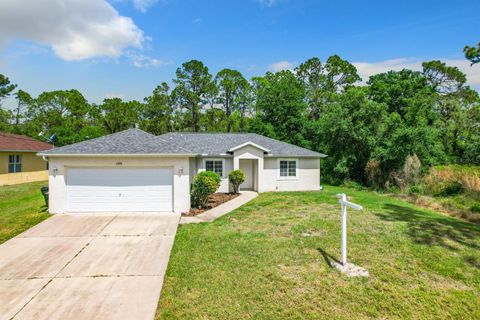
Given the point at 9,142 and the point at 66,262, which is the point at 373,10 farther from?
the point at 9,142

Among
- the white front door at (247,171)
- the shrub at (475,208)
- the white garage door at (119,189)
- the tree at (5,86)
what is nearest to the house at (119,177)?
the white garage door at (119,189)

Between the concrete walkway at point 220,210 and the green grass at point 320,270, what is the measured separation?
0.76m

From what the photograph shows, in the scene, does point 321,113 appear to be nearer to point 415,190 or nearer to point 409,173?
point 409,173

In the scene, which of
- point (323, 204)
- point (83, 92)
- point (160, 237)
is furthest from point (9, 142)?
point (83, 92)

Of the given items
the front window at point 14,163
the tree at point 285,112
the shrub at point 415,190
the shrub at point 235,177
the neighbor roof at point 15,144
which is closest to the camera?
the shrub at point 415,190

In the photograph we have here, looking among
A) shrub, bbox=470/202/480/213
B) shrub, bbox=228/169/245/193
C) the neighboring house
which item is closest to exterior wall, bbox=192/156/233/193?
shrub, bbox=228/169/245/193

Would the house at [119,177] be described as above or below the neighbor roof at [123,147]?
below

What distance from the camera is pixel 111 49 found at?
17781mm

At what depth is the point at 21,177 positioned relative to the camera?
2355 centimetres

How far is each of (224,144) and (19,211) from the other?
1255 centimetres

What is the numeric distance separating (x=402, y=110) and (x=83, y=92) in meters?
49.6

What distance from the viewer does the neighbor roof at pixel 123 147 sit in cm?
1174

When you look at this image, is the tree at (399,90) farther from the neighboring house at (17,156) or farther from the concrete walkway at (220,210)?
the neighboring house at (17,156)

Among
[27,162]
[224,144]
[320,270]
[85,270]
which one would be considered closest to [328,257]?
[320,270]
